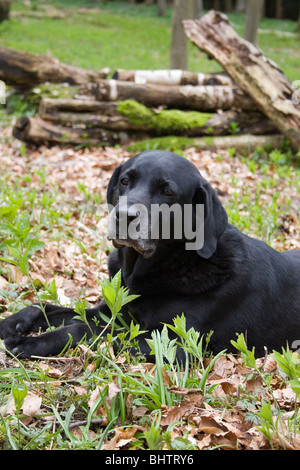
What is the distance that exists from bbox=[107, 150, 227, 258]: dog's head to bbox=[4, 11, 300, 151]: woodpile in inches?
187

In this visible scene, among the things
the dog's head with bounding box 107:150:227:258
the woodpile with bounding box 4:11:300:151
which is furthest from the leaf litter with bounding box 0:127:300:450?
the dog's head with bounding box 107:150:227:258

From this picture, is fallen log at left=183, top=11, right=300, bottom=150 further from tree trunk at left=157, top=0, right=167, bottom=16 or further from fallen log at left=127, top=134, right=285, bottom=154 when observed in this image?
tree trunk at left=157, top=0, right=167, bottom=16

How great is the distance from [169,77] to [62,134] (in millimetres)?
2033

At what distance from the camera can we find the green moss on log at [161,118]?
7.93 m

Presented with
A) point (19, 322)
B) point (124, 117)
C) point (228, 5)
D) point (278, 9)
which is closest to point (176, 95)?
point (124, 117)

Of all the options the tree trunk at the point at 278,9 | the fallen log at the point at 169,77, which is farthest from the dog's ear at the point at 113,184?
the tree trunk at the point at 278,9

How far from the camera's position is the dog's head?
316cm

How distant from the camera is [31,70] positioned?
30.9ft

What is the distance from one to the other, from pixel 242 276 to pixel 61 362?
4.21 ft

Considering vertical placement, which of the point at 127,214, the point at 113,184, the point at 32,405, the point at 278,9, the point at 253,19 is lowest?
the point at 32,405

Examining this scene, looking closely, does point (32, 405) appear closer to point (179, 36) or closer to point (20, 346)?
point (20, 346)

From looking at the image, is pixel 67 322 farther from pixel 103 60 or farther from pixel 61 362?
pixel 103 60

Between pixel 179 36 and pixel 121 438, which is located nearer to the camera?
pixel 121 438

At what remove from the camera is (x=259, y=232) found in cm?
541
